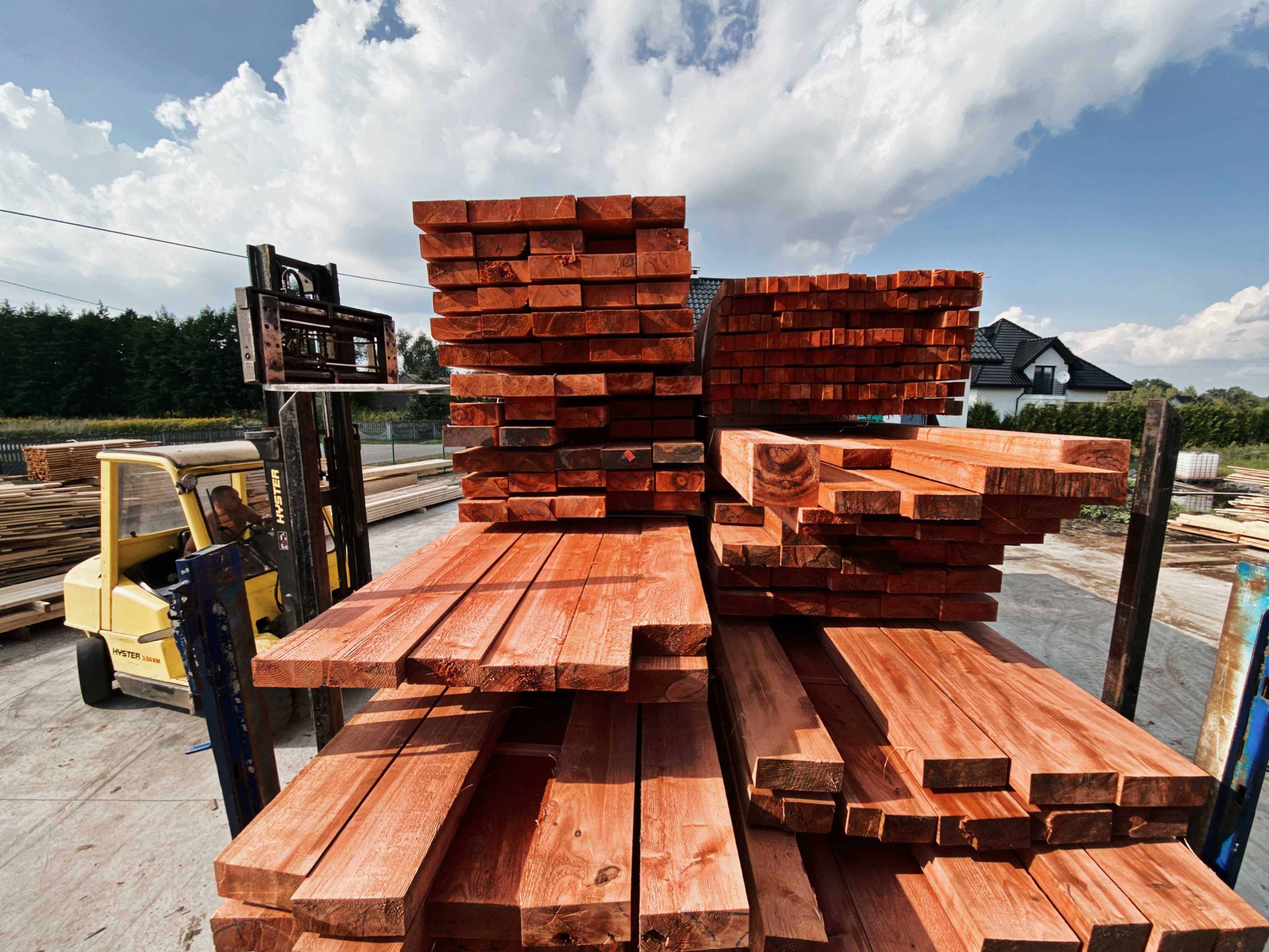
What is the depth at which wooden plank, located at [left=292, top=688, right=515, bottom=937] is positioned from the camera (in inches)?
47.6

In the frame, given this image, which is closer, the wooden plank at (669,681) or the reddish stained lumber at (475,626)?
the reddish stained lumber at (475,626)

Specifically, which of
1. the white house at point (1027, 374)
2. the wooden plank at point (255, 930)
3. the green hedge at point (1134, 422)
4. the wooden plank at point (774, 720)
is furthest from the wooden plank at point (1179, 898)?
the white house at point (1027, 374)

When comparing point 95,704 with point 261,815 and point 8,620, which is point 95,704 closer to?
point 8,620

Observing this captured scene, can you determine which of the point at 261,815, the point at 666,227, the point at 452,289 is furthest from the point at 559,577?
the point at 666,227

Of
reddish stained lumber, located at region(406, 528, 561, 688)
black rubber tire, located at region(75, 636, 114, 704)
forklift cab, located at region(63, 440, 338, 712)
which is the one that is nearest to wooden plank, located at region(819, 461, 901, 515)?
reddish stained lumber, located at region(406, 528, 561, 688)

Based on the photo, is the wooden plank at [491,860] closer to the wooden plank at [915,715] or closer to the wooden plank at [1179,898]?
the wooden plank at [915,715]

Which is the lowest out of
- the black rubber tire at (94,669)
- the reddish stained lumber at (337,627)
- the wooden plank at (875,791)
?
the black rubber tire at (94,669)

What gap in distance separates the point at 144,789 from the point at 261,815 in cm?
301

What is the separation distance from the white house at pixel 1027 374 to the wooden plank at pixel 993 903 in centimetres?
2518

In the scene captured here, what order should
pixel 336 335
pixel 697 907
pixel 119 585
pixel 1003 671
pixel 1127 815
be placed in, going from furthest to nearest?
pixel 119 585, pixel 336 335, pixel 1003 671, pixel 1127 815, pixel 697 907

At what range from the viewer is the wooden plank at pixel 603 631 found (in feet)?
4.68

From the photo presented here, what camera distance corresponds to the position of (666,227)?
257 centimetres

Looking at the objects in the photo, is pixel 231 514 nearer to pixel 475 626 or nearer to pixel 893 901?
pixel 475 626

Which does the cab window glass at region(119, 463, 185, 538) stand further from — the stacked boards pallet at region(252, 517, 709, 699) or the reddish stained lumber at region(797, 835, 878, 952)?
the reddish stained lumber at region(797, 835, 878, 952)
